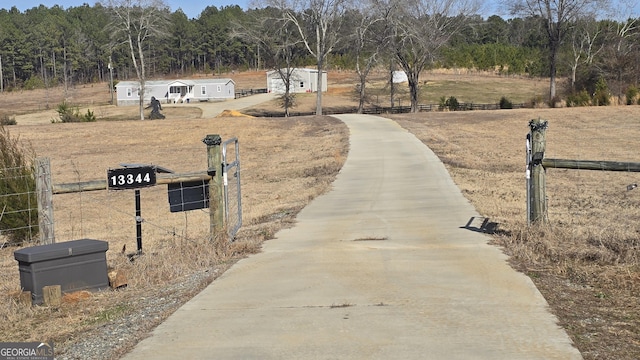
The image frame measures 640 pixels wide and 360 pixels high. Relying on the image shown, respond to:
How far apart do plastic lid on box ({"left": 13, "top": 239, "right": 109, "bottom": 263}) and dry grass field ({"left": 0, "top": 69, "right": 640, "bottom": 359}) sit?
Result: 0.47 m

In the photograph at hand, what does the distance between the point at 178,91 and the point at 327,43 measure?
37451mm

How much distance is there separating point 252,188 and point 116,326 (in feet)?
56.7

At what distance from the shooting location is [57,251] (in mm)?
7340

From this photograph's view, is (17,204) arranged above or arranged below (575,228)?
below

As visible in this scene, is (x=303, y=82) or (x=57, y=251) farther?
(x=303, y=82)

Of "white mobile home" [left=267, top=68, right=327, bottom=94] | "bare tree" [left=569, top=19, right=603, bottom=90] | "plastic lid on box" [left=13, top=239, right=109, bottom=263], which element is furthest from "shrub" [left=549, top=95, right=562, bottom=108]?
"plastic lid on box" [left=13, top=239, right=109, bottom=263]

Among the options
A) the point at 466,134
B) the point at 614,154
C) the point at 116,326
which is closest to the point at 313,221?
the point at 116,326

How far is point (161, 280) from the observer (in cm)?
810

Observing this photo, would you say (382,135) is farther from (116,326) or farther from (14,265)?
(116,326)

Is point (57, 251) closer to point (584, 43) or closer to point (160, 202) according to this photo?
point (160, 202)

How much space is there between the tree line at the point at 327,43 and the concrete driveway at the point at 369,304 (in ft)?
155

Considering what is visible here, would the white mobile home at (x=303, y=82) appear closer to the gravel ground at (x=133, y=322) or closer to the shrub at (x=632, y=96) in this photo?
the shrub at (x=632, y=96)

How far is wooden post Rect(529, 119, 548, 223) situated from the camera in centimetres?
995

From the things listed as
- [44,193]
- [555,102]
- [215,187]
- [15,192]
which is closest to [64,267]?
[44,193]
